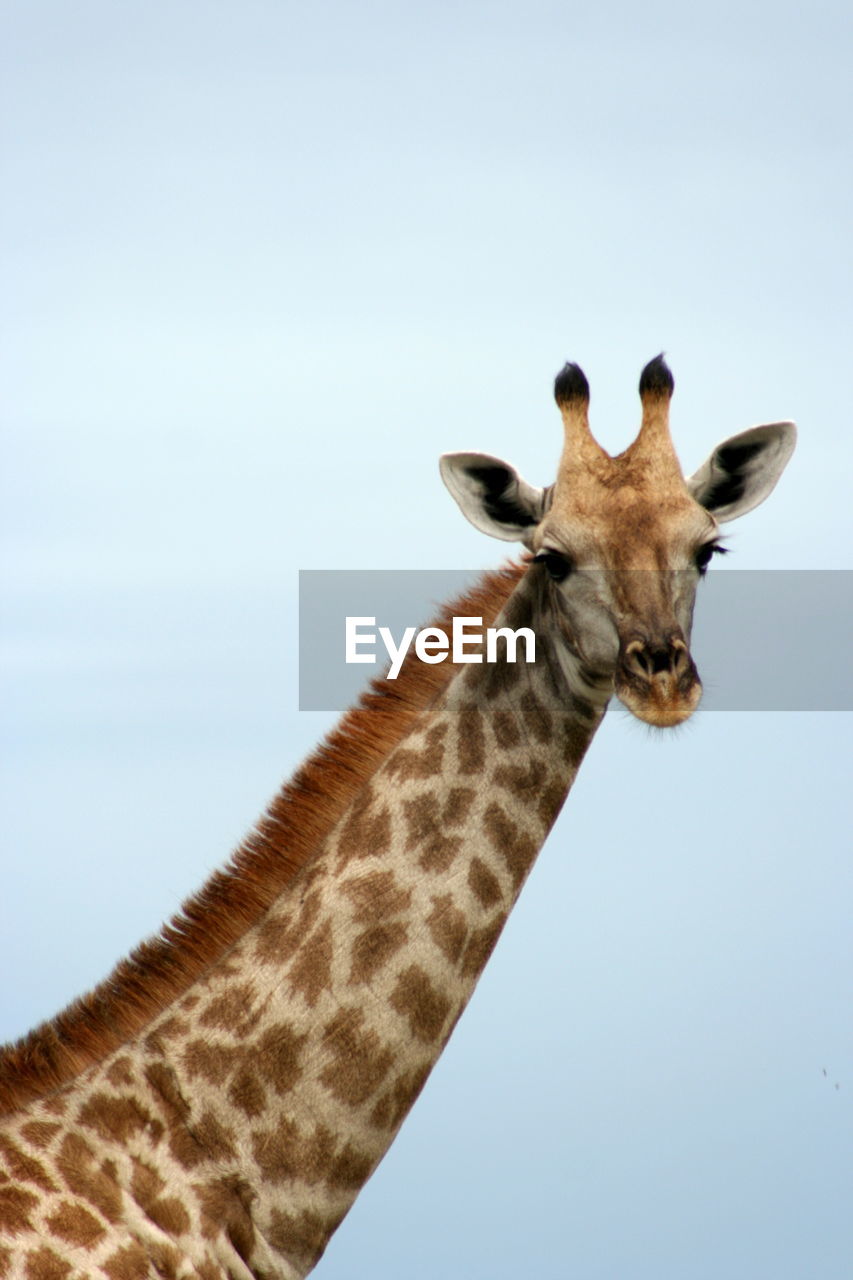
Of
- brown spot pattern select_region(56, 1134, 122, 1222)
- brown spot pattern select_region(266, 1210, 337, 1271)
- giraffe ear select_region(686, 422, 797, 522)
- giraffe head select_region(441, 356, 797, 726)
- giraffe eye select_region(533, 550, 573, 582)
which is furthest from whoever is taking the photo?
giraffe ear select_region(686, 422, 797, 522)

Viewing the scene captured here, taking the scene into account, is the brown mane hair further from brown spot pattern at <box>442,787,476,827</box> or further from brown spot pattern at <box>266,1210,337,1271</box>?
brown spot pattern at <box>266,1210,337,1271</box>

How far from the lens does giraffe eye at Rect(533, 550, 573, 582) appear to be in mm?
9289

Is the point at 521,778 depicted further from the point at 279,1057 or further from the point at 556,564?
the point at 279,1057

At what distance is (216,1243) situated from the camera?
28.6 ft

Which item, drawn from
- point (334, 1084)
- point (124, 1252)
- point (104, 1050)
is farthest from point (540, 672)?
point (124, 1252)

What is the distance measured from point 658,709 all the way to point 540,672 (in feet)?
3.60

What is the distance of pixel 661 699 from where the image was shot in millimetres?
8664

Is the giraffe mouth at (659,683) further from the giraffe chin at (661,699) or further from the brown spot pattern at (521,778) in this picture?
the brown spot pattern at (521,778)

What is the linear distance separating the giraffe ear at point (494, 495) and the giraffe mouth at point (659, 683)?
49.3 inches

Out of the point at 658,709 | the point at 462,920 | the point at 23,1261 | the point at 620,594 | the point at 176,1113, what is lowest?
the point at 23,1261

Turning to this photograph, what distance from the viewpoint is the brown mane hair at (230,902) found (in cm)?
921

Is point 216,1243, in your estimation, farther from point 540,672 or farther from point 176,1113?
point 540,672

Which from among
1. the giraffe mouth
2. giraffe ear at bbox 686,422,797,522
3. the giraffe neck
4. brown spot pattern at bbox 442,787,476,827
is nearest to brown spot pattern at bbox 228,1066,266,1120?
the giraffe neck

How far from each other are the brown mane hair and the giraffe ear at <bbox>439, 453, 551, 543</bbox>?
0.54 meters
